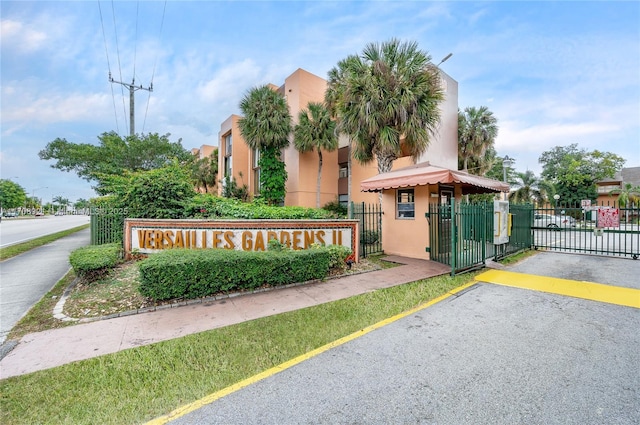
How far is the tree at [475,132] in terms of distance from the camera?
69.5ft

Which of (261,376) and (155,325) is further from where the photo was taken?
(155,325)

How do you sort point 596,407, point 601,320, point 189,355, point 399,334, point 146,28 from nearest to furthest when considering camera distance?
1. point 596,407
2. point 189,355
3. point 399,334
4. point 601,320
5. point 146,28

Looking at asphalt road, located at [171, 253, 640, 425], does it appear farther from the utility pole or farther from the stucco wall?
the utility pole

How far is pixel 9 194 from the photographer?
2234 inches

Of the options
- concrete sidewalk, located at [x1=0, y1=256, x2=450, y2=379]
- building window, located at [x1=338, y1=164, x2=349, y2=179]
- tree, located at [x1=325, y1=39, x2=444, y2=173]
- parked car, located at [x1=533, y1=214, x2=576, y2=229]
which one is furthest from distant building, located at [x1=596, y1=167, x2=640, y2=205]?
concrete sidewalk, located at [x1=0, y1=256, x2=450, y2=379]

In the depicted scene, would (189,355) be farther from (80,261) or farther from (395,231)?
(395,231)

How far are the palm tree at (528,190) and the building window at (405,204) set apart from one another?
30558mm

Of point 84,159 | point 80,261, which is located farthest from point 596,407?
point 84,159

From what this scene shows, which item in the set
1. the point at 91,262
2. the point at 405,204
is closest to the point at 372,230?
the point at 405,204

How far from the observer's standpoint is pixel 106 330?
4.17 metres

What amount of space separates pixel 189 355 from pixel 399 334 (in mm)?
2810

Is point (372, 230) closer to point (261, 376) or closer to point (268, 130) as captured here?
point (261, 376)

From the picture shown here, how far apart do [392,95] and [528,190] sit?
31202 mm

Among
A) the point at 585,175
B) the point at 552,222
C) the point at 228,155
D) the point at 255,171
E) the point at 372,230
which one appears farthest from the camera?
the point at 585,175
